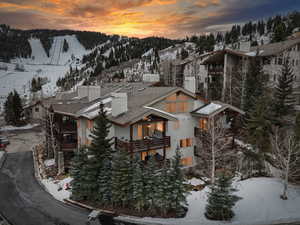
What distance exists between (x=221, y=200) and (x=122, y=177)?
6.66 meters

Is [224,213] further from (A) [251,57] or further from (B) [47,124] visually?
(A) [251,57]

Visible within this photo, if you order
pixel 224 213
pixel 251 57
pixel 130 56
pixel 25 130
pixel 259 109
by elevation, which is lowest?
pixel 25 130

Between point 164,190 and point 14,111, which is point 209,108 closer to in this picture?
point 164,190

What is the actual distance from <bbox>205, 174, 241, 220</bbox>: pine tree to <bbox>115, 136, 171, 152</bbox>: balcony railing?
7223 mm

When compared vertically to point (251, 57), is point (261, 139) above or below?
below

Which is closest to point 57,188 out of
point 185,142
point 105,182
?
point 105,182

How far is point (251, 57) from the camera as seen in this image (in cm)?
4088

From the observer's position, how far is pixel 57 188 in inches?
790

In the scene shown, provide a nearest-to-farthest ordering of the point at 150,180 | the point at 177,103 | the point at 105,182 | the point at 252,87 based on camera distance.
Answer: the point at 150,180
the point at 105,182
the point at 177,103
the point at 252,87

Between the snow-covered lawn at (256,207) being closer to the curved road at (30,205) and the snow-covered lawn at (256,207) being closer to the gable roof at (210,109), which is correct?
the curved road at (30,205)

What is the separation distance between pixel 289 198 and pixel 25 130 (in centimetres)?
4934

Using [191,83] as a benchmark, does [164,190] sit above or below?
below

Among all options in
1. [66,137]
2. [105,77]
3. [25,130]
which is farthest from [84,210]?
[105,77]

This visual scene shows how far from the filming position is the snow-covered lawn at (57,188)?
1867cm
